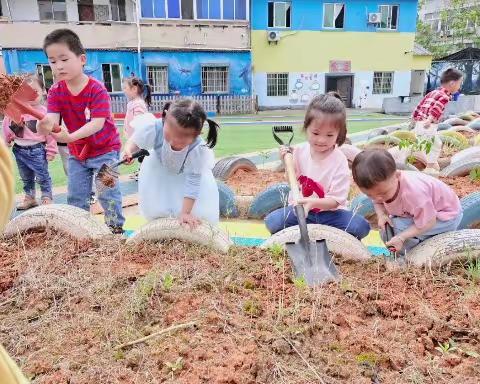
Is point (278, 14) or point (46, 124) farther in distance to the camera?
point (278, 14)

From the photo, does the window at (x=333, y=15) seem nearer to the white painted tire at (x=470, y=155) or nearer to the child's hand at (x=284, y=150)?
the white painted tire at (x=470, y=155)

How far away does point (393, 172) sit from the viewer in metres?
2.54

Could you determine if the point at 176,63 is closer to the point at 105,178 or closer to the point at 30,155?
the point at 30,155

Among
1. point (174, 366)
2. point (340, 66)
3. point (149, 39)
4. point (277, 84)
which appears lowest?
point (174, 366)

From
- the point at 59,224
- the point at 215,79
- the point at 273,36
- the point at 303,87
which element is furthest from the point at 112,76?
the point at 59,224

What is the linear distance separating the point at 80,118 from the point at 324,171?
76.6 inches

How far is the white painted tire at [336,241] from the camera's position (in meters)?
2.59

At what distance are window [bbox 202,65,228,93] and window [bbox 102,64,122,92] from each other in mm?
4289

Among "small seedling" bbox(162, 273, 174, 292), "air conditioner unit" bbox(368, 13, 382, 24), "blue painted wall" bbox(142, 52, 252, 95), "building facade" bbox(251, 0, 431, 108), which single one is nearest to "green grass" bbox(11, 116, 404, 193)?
"small seedling" bbox(162, 273, 174, 292)

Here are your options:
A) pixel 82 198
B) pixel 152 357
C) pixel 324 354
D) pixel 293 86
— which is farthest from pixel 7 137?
pixel 293 86

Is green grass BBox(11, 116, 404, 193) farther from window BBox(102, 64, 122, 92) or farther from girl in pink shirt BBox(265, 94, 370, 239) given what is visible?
window BBox(102, 64, 122, 92)

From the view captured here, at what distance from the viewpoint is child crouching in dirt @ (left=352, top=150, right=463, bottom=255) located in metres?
2.51

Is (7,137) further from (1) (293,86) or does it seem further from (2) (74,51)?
(1) (293,86)

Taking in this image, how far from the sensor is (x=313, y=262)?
2357mm
